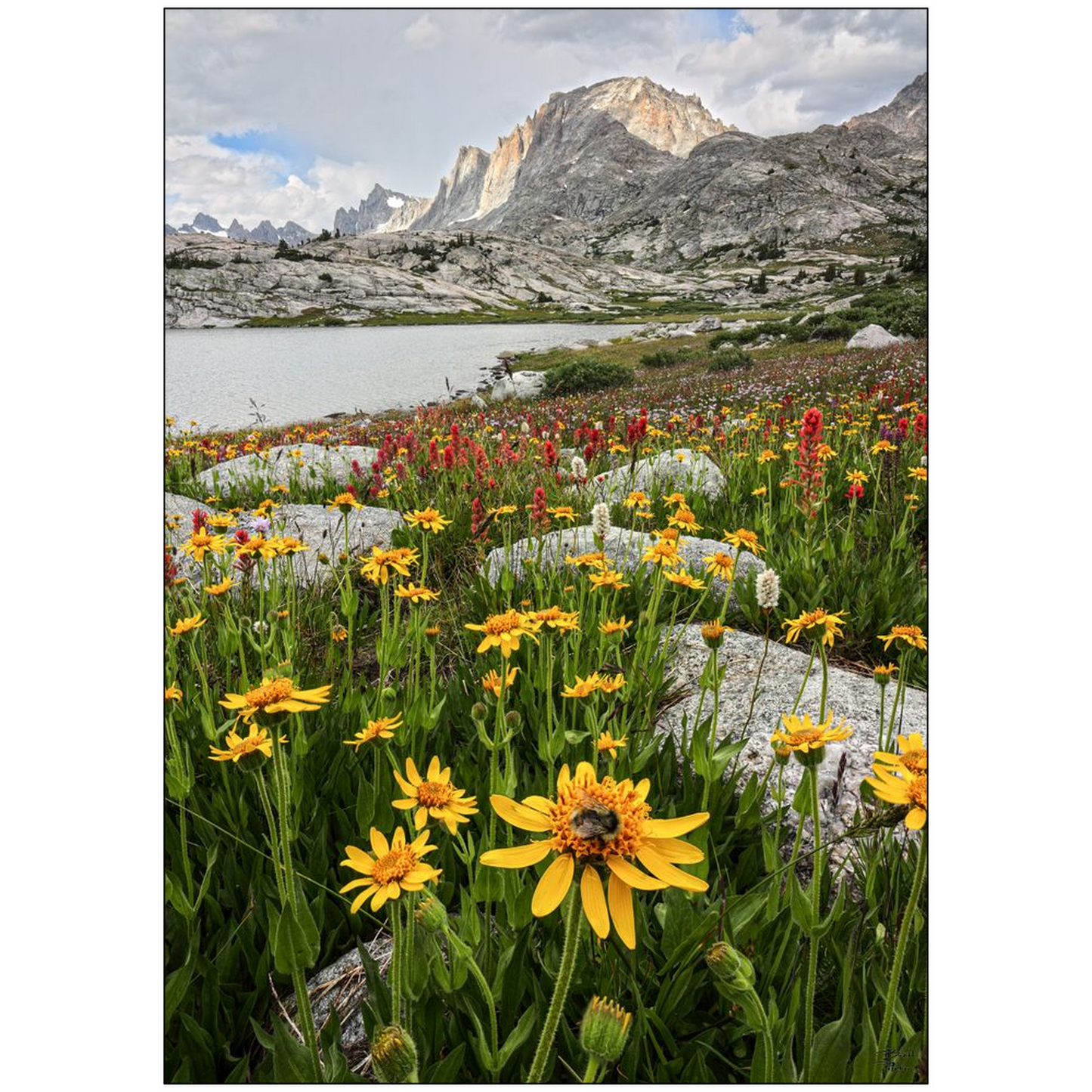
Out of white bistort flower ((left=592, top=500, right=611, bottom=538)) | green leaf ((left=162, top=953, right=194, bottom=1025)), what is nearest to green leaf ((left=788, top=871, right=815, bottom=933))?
green leaf ((left=162, top=953, right=194, bottom=1025))

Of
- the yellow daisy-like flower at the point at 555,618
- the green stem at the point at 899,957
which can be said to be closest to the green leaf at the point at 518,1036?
the green stem at the point at 899,957

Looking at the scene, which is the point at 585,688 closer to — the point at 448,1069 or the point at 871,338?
the point at 448,1069

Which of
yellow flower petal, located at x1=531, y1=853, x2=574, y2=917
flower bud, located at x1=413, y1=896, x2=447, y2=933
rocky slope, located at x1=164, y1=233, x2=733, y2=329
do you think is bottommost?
flower bud, located at x1=413, y1=896, x2=447, y2=933

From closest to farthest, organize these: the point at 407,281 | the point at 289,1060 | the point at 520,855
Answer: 1. the point at 520,855
2. the point at 289,1060
3. the point at 407,281

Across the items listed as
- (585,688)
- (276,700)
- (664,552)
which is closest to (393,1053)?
(276,700)

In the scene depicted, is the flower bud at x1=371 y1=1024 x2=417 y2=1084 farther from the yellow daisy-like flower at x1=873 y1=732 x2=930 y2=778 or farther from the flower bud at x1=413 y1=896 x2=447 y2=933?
the yellow daisy-like flower at x1=873 y1=732 x2=930 y2=778

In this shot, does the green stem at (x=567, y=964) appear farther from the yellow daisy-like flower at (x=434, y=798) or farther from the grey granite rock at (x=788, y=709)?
the grey granite rock at (x=788, y=709)

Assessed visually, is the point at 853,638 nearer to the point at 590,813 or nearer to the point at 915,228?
the point at 915,228
